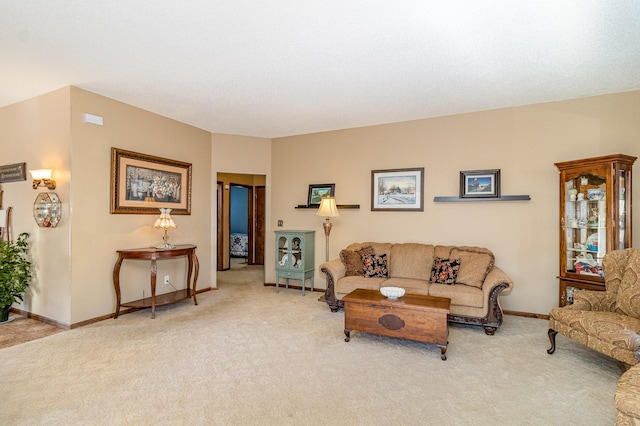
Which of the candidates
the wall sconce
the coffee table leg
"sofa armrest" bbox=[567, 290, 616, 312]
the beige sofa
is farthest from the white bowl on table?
the wall sconce

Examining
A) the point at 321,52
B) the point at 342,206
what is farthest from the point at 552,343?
the point at 321,52

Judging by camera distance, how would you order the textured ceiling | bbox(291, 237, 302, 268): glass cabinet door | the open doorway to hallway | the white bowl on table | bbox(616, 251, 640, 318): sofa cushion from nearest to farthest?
the textured ceiling
bbox(616, 251, 640, 318): sofa cushion
the white bowl on table
bbox(291, 237, 302, 268): glass cabinet door
the open doorway to hallway

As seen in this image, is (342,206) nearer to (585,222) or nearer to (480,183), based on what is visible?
(480,183)

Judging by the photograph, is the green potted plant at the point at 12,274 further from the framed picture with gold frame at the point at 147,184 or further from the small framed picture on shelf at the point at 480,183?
the small framed picture on shelf at the point at 480,183

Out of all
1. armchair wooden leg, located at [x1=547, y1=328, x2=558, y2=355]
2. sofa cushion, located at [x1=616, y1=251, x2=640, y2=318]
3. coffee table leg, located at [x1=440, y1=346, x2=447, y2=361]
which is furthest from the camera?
armchair wooden leg, located at [x1=547, y1=328, x2=558, y2=355]

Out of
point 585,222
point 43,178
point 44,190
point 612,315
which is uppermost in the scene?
point 43,178

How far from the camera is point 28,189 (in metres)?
4.09

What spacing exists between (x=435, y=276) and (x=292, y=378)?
2.36 meters

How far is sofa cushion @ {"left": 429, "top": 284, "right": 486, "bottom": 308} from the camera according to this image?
3.57 meters

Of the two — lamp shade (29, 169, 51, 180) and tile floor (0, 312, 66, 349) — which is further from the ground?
lamp shade (29, 169, 51, 180)

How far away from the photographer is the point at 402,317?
3062mm

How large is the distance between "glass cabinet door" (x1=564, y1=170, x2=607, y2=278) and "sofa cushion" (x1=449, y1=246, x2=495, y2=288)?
33.7 inches

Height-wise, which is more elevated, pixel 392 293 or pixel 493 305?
pixel 392 293

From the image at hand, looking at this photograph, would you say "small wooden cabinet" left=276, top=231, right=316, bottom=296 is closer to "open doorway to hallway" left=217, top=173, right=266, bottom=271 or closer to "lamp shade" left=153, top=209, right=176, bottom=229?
"lamp shade" left=153, top=209, right=176, bottom=229
